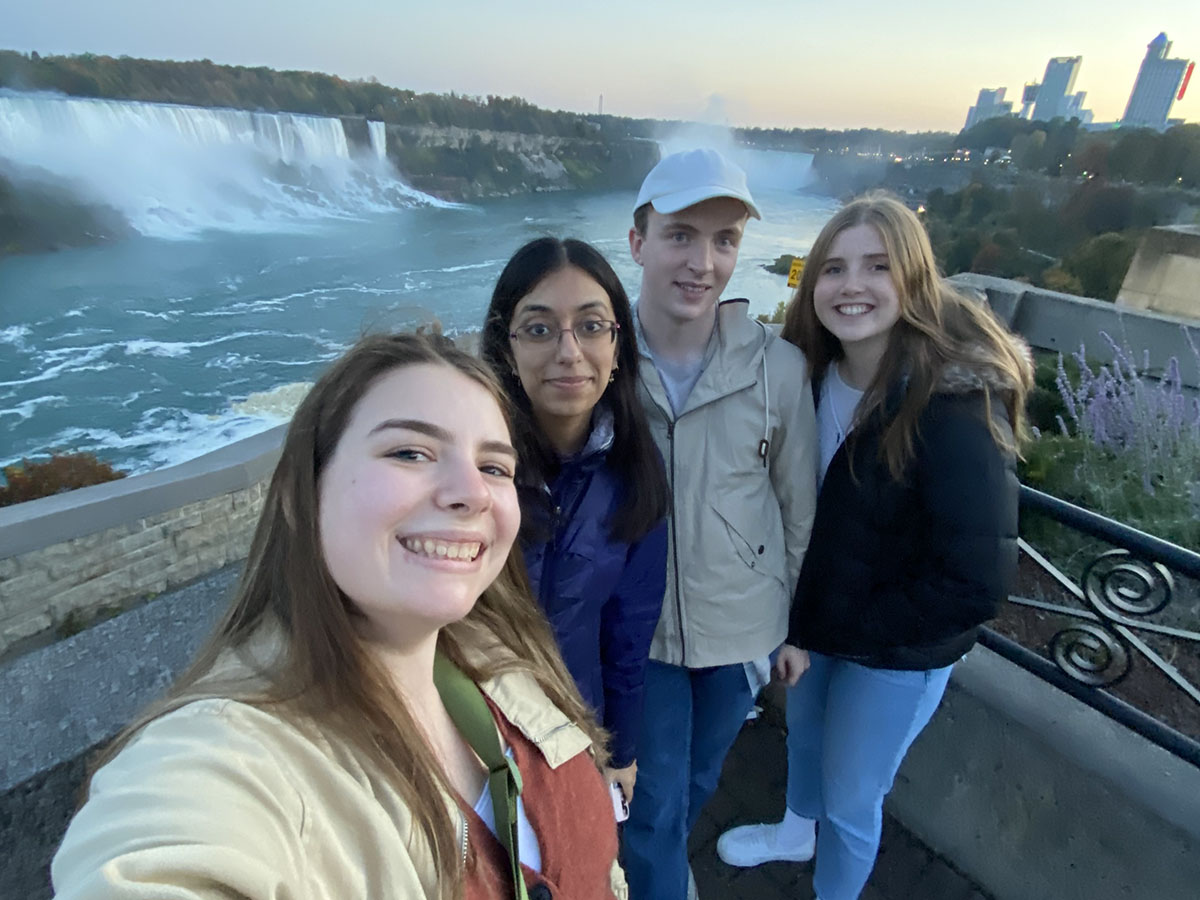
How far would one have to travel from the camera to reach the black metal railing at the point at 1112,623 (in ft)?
5.52

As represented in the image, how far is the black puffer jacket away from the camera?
142cm

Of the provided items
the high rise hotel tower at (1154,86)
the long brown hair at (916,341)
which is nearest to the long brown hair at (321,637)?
the long brown hair at (916,341)

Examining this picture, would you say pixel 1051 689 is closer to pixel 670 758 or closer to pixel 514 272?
pixel 670 758

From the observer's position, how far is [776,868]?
213 centimetres

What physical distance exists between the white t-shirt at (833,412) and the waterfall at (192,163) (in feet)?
87.0

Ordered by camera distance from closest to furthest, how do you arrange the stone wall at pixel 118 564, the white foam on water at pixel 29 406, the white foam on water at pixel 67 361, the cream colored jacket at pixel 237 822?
the cream colored jacket at pixel 237 822 → the stone wall at pixel 118 564 → the white foam on water at pixel 29 406 → the white foam on water at pixel 67 361

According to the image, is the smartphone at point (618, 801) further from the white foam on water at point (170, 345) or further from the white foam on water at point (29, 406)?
the white foam on water at point (170, 345)

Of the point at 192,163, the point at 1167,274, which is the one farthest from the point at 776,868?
the point at 192,163

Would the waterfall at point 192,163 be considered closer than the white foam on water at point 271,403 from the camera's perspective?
No

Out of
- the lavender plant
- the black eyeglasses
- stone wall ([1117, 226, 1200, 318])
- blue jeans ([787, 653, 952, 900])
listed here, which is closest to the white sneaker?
blue jeans ([787, 653, 952, 900])

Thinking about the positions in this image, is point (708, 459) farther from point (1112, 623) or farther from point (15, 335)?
point (15, 335)

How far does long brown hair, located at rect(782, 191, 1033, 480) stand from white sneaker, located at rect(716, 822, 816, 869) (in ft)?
4.58

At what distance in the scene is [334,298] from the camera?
84.0ft

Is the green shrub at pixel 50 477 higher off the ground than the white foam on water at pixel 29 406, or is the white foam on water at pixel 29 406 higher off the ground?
the green shrub at pixel 50 477
